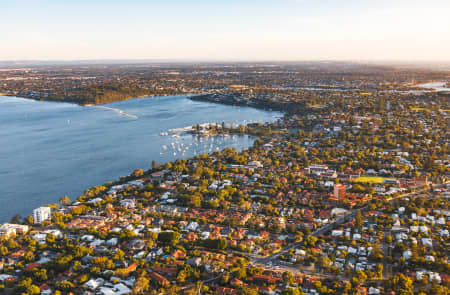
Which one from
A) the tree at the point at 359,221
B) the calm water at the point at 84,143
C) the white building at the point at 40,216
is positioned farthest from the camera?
the calm water at the point at 84,143

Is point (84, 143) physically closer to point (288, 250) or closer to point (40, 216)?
point (40, 216)

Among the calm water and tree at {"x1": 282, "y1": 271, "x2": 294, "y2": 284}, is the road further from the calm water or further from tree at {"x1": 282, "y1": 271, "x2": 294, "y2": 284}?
the calm water

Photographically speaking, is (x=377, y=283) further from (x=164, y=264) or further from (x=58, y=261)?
(x=58, y=261)

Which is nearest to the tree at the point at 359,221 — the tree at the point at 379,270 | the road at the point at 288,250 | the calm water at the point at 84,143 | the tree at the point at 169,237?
the road at the point at 288,250

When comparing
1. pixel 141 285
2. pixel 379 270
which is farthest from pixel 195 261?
pixel 379 270

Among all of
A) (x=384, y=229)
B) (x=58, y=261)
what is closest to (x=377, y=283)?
(x=384, y=229)

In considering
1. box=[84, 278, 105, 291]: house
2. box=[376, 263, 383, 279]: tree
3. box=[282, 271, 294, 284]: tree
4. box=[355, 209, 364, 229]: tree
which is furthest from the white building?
box=[376, 263, 383, 279]: tree

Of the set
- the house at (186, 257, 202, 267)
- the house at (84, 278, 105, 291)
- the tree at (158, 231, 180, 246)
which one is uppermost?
the tree at (158, 231, 180, 246)

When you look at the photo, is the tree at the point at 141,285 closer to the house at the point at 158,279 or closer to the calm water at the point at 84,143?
the house at the point at 158,279
